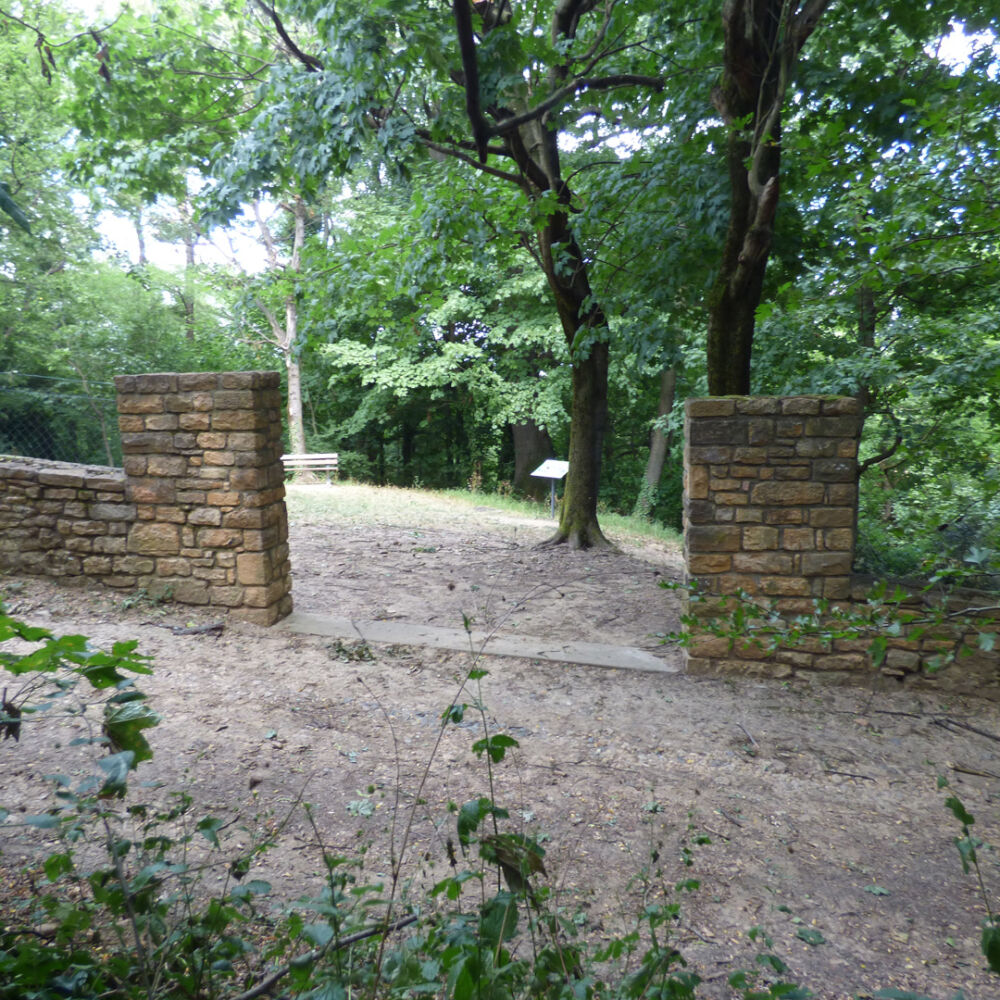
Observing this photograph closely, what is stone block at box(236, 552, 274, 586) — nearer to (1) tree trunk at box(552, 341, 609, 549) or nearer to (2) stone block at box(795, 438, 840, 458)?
(2) stone block at box(795, 438, 840, 458)

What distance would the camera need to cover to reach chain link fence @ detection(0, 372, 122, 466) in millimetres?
11836

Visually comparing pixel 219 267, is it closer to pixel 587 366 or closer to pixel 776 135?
pixel 587 366

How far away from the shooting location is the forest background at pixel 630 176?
515 centimetres

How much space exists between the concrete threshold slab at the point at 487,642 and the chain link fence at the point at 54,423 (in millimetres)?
8432

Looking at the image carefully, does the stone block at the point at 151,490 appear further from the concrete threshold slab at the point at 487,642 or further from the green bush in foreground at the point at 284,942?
the green bush in foreground at the point at 284,942

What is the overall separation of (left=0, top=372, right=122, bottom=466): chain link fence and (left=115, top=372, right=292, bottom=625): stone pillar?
751 cm

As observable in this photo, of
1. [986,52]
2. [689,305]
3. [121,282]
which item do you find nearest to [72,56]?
[689,305]

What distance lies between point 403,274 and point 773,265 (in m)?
3.99

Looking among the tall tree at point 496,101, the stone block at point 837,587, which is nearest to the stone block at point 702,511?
the stone block at point 837,587

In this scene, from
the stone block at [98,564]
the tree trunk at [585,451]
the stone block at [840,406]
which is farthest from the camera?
the tree trunk at [585,451]

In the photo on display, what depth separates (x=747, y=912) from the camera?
8.14ft

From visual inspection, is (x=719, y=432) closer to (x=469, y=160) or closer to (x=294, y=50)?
(x=469, y=160)

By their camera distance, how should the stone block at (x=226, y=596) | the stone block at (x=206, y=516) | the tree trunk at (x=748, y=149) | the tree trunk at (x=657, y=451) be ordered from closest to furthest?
the tree trunk at (x=748, y=149) < the stone block at (x=206, y=516) < the stone block at (x=226, y=596) < the tree trunk at (x=657, y=451)

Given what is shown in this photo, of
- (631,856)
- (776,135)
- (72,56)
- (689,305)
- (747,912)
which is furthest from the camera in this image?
(689,305)
